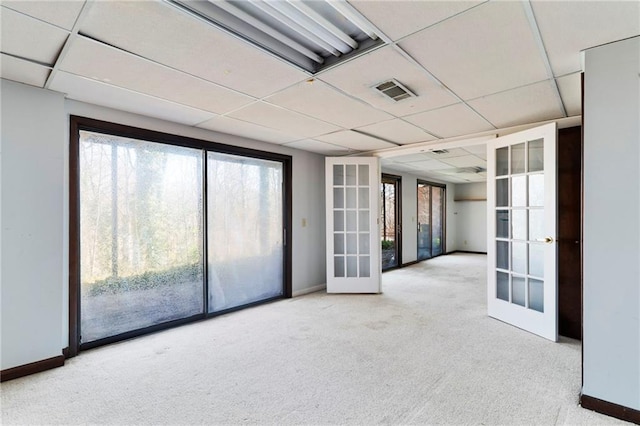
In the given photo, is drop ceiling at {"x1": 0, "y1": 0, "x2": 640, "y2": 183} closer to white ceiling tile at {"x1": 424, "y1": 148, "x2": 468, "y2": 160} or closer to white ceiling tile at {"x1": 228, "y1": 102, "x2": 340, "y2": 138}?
white ceiling tile at {"x1": 228, "y1": 102, "x2": 340, "y2": 138}

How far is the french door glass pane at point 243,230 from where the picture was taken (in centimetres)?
389

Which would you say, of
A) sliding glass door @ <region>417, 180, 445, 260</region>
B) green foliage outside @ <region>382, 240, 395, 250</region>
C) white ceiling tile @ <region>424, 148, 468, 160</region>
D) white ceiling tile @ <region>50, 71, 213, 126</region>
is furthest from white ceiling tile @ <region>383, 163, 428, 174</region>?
white ceiling tile @ <region>50, 71, 213, 126</region>

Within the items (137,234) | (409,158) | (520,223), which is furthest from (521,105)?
(137,234)

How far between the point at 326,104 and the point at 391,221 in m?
4.96

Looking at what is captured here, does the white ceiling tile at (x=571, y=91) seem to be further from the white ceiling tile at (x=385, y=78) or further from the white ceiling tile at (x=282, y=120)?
the white ceiling tile at (x=282, y=120)

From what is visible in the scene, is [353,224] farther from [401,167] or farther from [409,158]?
[401,167]

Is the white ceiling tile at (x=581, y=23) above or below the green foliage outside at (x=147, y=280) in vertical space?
above

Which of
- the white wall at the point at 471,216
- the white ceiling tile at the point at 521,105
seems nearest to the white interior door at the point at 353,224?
the white ceiling tile at the point at 521,105

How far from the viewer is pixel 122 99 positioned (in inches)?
109

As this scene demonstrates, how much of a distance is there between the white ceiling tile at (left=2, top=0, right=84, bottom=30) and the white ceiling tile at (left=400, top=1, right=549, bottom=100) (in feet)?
5.56

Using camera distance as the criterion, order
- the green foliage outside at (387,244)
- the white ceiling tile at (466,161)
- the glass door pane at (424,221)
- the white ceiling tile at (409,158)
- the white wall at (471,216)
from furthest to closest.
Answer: the white wall at (471,216)
the glass door pane at (424,221)
the green foliage outside at (387,244)
the white ceiling tile at (466,161)
the white ceiling tile at (409,158)

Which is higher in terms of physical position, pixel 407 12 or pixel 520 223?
pixel 407 12

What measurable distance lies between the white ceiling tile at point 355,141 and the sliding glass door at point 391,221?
2.56m

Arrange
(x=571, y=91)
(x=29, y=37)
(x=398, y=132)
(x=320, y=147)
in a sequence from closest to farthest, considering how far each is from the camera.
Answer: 1. (x=29, y=37)
2. (x=571, y=91)
3. (x=398, y=132)
4. (x=320, y=147)
